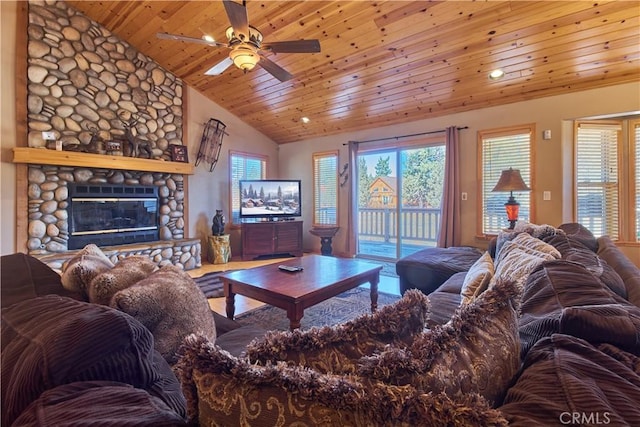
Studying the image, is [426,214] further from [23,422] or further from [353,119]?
[23,422]

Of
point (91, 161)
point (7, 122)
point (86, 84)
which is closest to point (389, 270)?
point (91, 161)

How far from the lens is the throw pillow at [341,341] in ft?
2.00

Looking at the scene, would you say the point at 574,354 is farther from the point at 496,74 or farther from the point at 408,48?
the point at 496,74

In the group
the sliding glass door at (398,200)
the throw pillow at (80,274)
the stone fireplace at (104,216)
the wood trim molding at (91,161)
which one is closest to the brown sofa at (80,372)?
the throw pillow at (80,274)

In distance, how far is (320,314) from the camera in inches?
115

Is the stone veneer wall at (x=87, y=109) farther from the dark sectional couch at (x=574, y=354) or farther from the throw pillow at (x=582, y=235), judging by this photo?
the throw pillow at (x=582, y=235)

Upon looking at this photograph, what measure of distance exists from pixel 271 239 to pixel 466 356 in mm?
5131

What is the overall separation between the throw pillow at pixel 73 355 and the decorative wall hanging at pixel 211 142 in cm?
488

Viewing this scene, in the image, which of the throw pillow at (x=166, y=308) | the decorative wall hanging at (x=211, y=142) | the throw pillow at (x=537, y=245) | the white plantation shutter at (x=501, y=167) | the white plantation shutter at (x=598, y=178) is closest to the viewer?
the throw pillow at (x=166, y=308)

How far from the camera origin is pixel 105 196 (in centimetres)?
411

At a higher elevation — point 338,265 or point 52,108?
point 52,108

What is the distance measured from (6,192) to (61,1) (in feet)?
8.23

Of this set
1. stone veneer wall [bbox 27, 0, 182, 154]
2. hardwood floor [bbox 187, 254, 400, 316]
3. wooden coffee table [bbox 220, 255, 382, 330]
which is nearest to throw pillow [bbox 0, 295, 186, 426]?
wooden coffee table [bbox 220, 255, 382, 330]

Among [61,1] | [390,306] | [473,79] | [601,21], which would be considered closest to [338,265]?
[390,306]
